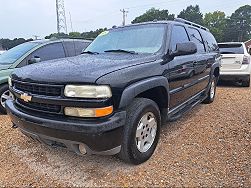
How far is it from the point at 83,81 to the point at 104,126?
487 millimetres

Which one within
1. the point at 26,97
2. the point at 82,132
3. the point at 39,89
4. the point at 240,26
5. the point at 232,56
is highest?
the point at 240,26

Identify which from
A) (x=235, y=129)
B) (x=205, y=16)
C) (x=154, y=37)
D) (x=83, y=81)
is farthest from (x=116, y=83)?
(x=205, y=16)

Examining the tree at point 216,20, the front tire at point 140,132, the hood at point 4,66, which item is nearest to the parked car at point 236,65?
the front tire at point 140,132

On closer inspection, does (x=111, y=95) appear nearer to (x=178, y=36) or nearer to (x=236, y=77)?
(x=178, y=36)

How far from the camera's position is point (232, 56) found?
8.70 m

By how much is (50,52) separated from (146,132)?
3858 mm

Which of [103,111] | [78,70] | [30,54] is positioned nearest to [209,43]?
[30,54]

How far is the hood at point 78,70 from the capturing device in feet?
8.94

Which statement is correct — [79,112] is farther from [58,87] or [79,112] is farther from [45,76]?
[45,76]

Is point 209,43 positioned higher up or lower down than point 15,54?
higher up

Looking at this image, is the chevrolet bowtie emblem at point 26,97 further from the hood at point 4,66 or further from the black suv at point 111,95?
the hood at point 4,66

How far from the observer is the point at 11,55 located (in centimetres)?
606

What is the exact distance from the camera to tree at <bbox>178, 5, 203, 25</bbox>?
7131cm

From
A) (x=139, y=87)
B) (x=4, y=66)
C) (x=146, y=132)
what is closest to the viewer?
(x=139, y=87)
